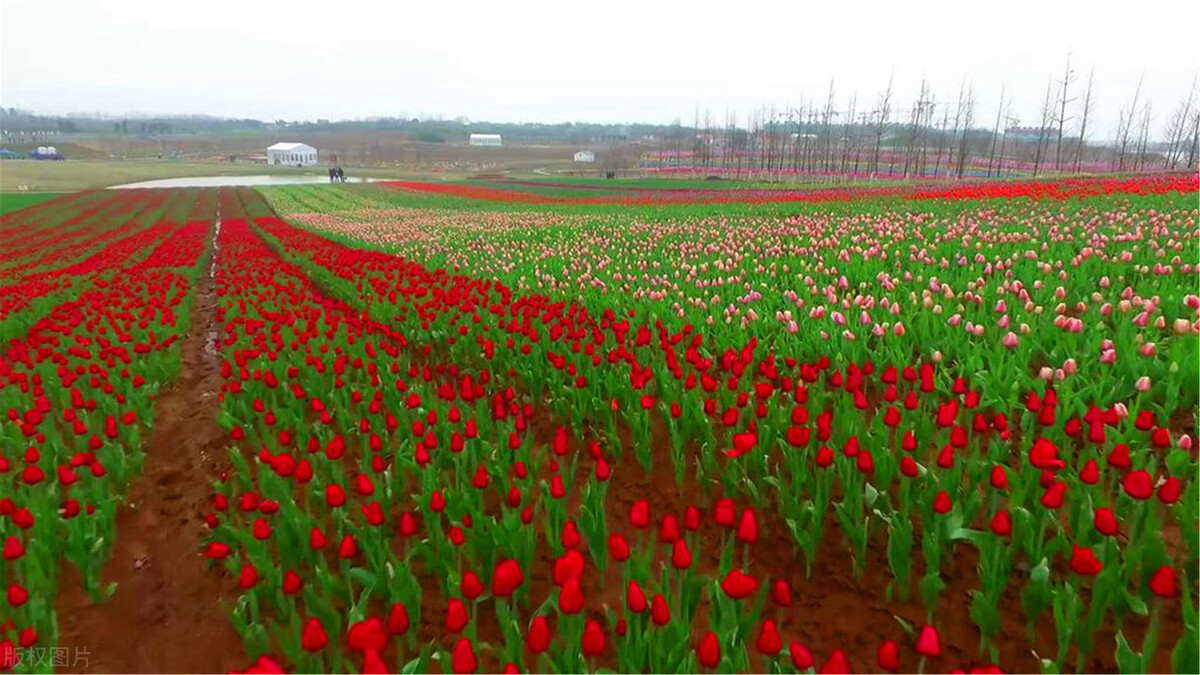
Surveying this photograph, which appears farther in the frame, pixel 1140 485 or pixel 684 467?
pixel 684 467

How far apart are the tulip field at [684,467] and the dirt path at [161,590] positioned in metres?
0.07

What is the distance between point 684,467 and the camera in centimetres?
411

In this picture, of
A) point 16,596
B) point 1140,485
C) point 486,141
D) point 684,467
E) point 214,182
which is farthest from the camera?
point 486,141

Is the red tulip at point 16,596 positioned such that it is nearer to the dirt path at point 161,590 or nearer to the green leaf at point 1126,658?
the dirt path at point 161,590

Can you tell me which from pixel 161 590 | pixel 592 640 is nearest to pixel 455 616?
pixel 592 640

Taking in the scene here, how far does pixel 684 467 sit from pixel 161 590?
311 centimetres

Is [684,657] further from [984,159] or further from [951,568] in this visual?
[984,159]

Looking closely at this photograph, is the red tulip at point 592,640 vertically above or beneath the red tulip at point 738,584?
beneath

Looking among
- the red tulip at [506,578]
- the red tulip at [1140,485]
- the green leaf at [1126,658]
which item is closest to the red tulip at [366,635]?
the red tulip at [506,578]

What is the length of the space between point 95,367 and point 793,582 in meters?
6.11

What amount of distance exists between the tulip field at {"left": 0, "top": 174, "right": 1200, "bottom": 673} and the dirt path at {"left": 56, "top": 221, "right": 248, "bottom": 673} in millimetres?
73

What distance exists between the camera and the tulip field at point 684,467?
2611mm

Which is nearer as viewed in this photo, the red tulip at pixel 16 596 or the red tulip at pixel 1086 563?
the red tulip at pixel 1086 563

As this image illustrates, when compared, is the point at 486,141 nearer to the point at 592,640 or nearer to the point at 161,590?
the point at 161,590
